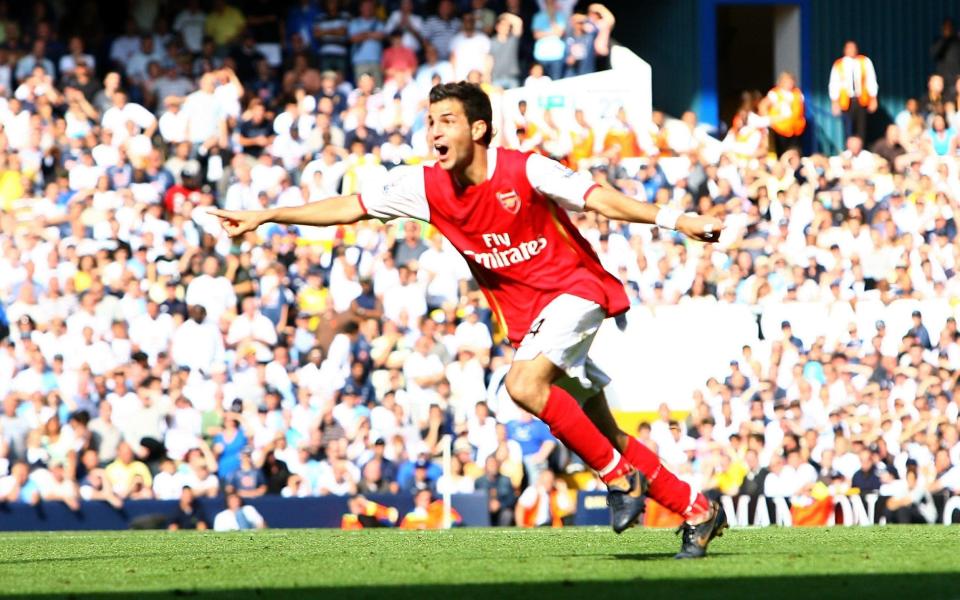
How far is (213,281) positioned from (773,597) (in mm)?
13737

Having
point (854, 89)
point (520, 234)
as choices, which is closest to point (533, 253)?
point (520, 234)

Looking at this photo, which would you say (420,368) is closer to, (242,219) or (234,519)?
(234,519)

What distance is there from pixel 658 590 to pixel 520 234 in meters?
2.03

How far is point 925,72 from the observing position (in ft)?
86.6

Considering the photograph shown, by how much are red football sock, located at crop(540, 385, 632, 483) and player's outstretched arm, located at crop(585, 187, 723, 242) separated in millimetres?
890

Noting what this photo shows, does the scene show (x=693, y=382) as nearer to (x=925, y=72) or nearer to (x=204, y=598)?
(x=925, y=72)

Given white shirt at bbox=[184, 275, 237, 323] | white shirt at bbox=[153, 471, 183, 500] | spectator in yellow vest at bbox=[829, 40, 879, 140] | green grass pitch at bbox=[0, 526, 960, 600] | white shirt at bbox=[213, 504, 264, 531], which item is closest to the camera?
green grass pitch at bbox=[0, 526, 960, 600]

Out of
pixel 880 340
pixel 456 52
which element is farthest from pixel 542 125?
pixel 880 340

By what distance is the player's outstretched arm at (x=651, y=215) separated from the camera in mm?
7535

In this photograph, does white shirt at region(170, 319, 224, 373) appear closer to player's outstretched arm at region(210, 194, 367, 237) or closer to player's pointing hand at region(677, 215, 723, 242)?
player's outstretched arm at region(210, 194, 367, 237)

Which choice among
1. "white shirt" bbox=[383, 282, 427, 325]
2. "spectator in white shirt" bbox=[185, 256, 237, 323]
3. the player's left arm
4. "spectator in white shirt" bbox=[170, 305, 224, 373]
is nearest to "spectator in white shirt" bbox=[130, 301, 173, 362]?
"spectator in white shirt" bbox=[170, 305, 224, 373]

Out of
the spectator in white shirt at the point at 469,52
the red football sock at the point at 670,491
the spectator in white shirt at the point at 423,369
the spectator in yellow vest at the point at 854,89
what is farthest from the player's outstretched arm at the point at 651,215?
the spectator in yellow vest at the point at 854,89

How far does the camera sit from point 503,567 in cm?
814

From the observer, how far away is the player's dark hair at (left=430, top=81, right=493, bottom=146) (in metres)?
8.26
